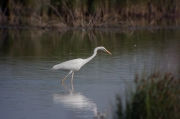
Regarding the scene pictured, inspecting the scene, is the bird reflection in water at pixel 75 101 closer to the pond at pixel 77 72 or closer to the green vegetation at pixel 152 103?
the pond at pixel 77 72

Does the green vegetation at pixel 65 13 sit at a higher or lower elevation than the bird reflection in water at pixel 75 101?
higher

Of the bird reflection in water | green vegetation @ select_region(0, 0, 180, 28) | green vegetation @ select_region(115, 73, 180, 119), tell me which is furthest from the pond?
green vegetation @ select_region(0, 0, 180, 28)

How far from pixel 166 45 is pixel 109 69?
283 inches

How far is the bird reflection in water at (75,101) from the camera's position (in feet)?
32.9

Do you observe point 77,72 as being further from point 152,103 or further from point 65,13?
point 65,13

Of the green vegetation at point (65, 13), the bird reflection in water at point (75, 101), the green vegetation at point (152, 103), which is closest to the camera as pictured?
the green vegetation at point (152, 103)

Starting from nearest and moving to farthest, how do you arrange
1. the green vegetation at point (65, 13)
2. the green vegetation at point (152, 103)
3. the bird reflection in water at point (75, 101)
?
the green vegetation at point (152, 103) → the bird reflection in water at point (75, 101) → the green vegetation at point (65, 13)

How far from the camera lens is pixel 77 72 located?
14805 millimetres

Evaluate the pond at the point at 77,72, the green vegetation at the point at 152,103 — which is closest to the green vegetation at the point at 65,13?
the pond at the point at 77,72

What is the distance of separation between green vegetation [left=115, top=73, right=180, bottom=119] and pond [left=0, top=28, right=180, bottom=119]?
385 millimetres

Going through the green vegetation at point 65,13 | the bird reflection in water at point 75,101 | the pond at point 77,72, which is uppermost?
the green vegetation at point 65,13

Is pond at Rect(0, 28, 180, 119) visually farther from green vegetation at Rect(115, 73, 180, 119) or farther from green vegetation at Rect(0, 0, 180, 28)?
green vegetation at Rect(0, 0, 180, 28)

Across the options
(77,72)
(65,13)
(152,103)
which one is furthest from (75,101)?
(65,13)

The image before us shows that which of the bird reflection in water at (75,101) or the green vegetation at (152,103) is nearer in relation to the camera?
the green vegetation at (152,103)
